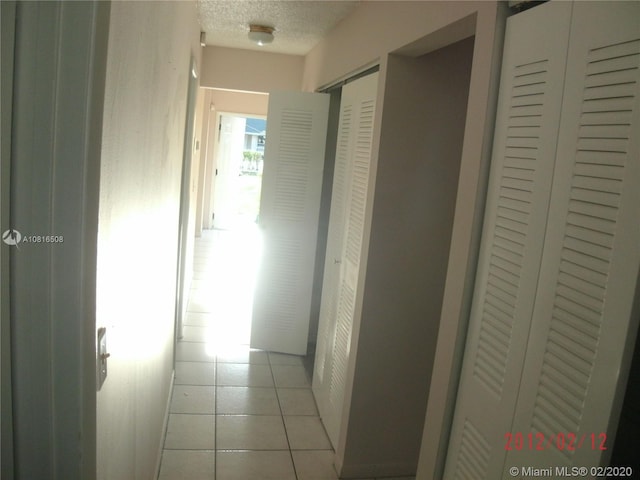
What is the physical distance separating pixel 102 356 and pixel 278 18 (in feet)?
9.96

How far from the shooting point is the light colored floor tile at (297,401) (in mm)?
3246

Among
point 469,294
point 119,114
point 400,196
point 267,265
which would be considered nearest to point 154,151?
point 119,114

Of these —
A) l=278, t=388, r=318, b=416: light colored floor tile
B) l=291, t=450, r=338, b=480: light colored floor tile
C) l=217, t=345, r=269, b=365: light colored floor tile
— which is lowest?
l=291, t=450, r=338, b=480: light colored floor tile

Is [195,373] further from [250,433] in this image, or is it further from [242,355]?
[250,433]

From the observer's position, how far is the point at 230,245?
8.33m

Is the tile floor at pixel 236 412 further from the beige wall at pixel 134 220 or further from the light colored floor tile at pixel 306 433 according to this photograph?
the beige wall at pixel 134 220

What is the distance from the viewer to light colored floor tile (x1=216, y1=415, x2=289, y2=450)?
2.81 m

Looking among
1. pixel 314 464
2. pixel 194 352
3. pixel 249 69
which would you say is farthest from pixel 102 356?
pixel 249 69

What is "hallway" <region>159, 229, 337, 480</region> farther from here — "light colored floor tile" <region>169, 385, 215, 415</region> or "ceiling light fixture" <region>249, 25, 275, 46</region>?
"ceiling light fixture" <region>249, 25, 275, 46</region>

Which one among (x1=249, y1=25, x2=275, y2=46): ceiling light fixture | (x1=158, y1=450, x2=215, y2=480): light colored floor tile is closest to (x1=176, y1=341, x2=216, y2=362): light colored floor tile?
(x1=158, y1=450, x2=215, y2=480): light colored floor tile

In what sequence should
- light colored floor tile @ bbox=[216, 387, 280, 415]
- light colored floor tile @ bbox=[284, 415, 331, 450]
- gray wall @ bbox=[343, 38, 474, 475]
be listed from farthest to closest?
light colored floor tile @ bbox=[216, 387, 280, 415], light colored floor tile @ bbox=[284, 415, 331, 450], gray wall @ bbox=[343, 38, 474, 475]

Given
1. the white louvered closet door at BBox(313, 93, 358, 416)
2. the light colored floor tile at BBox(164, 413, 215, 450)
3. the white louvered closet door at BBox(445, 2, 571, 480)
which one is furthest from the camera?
the white louvered closet door at BBox(313, 93, 358, 416)

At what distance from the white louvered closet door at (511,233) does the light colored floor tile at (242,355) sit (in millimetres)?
2565

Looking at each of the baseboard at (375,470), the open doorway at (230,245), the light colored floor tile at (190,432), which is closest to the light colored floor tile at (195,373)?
the open doorway at (230,245)
